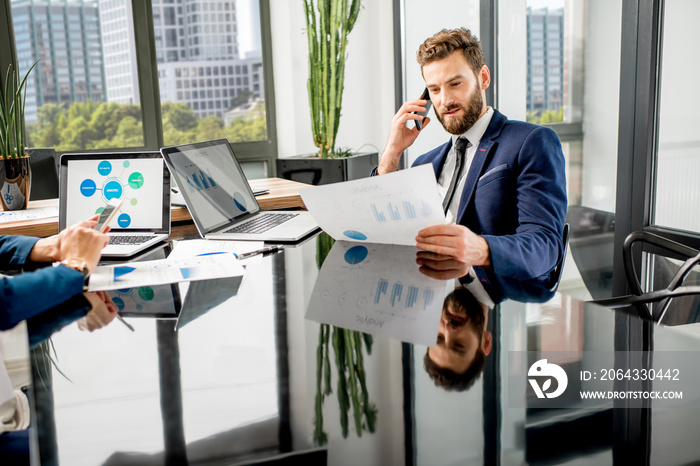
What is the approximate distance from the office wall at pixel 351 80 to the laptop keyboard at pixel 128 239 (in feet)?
9.96

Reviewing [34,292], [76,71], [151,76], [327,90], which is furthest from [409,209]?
[76,71]

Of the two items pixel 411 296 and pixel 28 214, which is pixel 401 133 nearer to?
pixel 411 296

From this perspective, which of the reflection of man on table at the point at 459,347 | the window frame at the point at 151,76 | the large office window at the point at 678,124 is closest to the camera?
the reflection of man on table at the point at 459,347

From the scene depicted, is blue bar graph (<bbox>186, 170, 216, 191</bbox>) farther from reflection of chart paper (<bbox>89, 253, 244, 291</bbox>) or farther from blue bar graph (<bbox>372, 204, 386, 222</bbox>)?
blue bar graph (<bbox>372, 204, 386, 222</bbox>)

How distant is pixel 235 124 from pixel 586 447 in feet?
14.5

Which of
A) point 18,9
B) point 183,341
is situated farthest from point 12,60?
point 183,341

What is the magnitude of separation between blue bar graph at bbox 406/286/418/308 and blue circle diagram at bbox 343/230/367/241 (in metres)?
0.42

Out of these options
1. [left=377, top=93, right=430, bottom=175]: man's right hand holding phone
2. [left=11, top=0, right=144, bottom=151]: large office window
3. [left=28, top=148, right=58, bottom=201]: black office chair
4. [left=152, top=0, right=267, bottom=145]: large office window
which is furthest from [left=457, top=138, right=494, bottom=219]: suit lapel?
[left=11, top=0, right=144, bottom=151]: large office window

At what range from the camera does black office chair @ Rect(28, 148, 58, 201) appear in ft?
9.78

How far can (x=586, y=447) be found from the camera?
1.83ft

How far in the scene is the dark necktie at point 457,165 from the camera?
181 cm

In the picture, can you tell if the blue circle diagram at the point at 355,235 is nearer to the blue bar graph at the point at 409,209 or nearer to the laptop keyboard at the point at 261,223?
the blue bar graph at the point at 409,209

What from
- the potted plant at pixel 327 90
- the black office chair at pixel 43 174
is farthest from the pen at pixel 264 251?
the potted plant at pixel 327 90

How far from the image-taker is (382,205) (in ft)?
4.24
